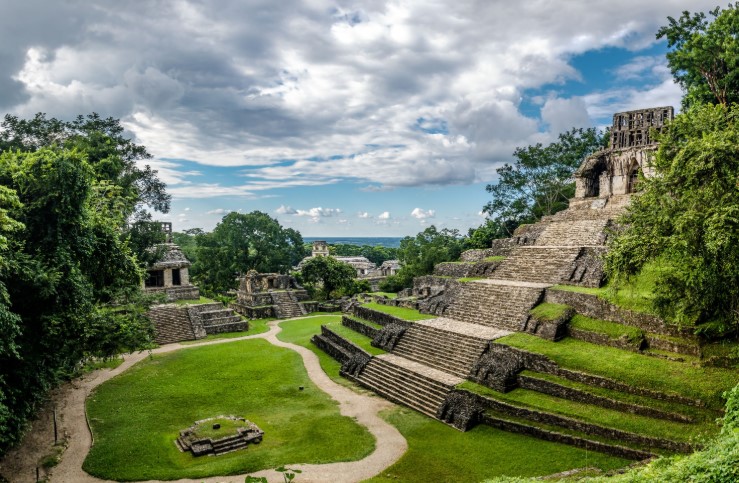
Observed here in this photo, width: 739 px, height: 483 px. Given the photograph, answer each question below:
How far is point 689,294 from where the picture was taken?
1237cm

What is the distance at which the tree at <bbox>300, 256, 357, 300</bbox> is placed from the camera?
39531 mm

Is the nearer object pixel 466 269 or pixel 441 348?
pixel 441 348

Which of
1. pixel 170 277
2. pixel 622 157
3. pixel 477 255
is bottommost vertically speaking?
pixel 170 277

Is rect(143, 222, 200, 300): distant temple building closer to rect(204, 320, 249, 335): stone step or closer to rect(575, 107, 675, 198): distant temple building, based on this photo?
rect(204, 320, 249, 335): stone step

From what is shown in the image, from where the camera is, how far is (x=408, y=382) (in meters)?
16.9

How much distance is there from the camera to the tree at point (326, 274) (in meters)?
39.5

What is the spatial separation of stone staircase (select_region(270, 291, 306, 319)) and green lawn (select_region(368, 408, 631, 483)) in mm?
23189

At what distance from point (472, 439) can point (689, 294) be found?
6.88 m

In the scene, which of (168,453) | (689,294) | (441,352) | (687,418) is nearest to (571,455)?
(687,418)

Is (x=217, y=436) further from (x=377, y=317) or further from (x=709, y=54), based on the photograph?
(x=709, y=54)

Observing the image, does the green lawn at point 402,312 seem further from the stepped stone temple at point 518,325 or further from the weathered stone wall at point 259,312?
the weathered stone wall at point 259,312

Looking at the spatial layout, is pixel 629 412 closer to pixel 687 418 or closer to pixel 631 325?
pixel 687 418

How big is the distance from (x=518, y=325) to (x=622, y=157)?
1518cm

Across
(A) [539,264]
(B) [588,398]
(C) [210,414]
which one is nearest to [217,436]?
(C) [210,414]
